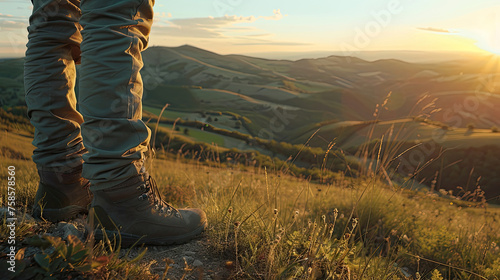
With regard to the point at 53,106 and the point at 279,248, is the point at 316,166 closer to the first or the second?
the point at 279,248

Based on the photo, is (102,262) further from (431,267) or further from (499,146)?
(499,146)

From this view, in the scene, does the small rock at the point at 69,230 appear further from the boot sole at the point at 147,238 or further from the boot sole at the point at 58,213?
the boot sole at the point at 58,213

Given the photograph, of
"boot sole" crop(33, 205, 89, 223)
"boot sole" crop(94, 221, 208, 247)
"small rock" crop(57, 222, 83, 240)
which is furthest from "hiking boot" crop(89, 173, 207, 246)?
"boot sole" crop(33, 205, 89, 223)

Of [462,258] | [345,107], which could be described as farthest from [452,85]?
[462,258]

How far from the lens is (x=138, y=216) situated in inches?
68.9

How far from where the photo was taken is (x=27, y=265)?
1.27m

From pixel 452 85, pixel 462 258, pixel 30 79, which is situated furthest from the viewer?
pixel 452 85

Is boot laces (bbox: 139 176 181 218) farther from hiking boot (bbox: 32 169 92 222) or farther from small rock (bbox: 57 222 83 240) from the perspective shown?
hiking boot (bbox: 32 169 92 222)

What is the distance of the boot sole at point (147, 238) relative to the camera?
1.71 metres

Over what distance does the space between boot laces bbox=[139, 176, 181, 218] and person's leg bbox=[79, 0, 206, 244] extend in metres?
0.04

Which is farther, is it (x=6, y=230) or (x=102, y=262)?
(x=6, y=230)

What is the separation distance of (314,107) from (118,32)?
55.8 meters

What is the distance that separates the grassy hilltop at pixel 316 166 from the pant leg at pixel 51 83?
418mm

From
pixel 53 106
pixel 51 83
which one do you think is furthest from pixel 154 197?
pixel 51 83
